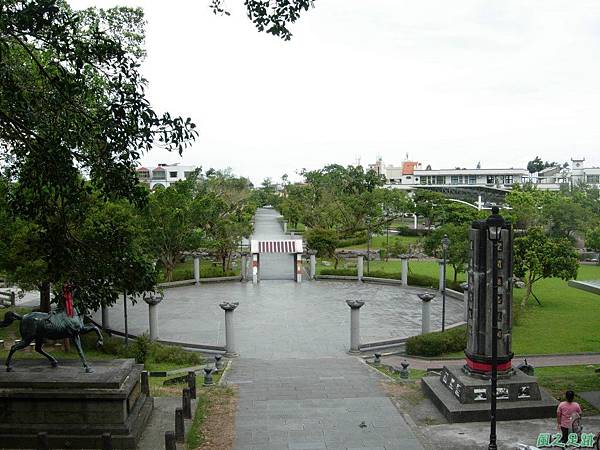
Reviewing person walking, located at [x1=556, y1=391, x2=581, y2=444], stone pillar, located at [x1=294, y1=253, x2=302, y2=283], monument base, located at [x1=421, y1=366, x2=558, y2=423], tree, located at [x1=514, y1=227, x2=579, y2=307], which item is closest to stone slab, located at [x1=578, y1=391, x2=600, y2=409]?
monument base, located at [x1=421, y1=366, x2=558, y2=423]

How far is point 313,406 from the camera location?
1273 cm

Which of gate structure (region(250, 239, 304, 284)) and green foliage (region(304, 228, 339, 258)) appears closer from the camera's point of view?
gate structure (region(250, 239, 304, 284))

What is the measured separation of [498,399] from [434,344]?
24.3ft

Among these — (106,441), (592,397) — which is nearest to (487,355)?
(592,397)

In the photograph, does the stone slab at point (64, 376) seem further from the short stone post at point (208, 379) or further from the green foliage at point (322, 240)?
the green foliage at point (322, 240)

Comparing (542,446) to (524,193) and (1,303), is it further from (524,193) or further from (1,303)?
(524,193)

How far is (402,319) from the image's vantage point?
2522 centimetres

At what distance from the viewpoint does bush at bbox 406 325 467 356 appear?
19.5 metres

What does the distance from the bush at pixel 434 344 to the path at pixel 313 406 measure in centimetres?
237

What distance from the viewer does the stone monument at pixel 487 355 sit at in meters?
12.1

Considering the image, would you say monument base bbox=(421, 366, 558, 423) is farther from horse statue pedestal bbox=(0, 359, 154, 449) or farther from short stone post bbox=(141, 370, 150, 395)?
horse statue pedestal bbox=(0, 359, 154, 449)

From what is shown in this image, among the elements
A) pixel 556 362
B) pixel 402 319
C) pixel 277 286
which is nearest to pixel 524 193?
pixel 277 286

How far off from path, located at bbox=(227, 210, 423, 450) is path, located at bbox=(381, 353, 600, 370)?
1739 millimetres

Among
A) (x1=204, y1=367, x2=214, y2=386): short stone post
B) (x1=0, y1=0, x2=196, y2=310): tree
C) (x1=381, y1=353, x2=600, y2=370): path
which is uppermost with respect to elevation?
(x1=0, y1=0, x2=196, y2=310): tree
